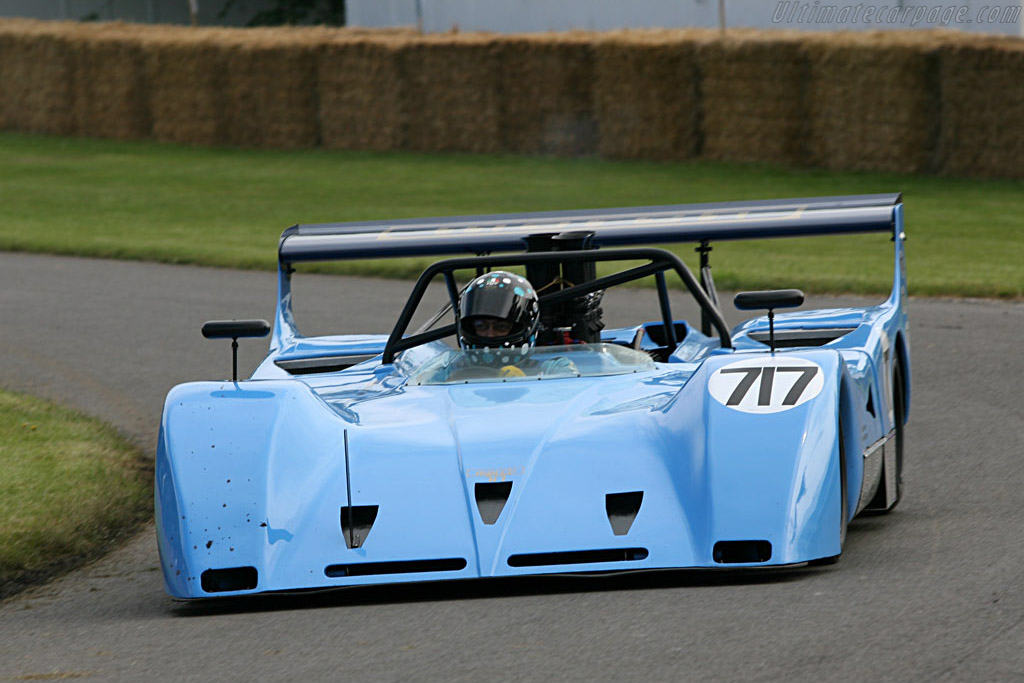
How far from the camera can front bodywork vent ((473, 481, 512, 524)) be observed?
5.29 meters

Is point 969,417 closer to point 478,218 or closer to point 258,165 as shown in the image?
point 478,218

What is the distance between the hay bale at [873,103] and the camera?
21.8 meters

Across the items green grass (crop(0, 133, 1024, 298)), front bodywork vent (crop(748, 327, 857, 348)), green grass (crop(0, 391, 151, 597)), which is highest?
front bodywork vent (crop(748, 327, 857, 348))

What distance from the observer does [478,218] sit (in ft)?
27.8

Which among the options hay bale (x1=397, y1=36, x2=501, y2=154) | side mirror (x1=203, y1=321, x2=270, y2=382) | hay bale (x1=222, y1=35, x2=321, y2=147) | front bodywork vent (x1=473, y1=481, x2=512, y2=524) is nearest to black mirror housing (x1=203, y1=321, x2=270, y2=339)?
side mirror (x1=203, y1=321, x2=270, y2=382)

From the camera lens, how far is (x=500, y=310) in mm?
6621

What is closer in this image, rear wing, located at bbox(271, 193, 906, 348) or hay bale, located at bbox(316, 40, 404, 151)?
rear wing, located at bbox(271, 193, 906, 348)

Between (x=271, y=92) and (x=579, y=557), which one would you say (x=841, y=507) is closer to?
(x=579, y=557)

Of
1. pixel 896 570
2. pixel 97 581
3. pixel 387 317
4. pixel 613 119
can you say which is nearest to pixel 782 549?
pixel 896 570

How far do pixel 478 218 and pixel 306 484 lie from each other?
3.28 m

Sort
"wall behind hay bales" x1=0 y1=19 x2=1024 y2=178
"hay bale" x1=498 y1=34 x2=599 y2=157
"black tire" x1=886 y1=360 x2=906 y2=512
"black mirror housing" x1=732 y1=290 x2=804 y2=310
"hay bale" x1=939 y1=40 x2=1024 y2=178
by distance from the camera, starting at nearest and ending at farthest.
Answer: "black mirror housing" x1=732 y1=290 x2=804 y2=310 → "black tire" x1=886 y1=360 x2=906 y2=512 → "hay bale" x1=939 y1=40 x2=1024 y2=178 → "wall behind hay bales" x1=0 y1=19 x2=1024 y2=178 → "hay bale" x1=498 y1=34 x2=599 y2=157

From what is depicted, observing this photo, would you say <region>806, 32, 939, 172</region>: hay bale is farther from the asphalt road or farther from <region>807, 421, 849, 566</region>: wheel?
<region>807, 421, 849, 566</region>: wheel

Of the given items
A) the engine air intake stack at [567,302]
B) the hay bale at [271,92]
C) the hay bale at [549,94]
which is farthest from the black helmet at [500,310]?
the hay bale at [271,92]

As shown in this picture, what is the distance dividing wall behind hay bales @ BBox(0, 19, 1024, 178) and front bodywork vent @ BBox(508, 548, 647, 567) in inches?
675
